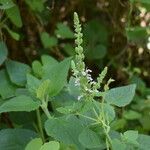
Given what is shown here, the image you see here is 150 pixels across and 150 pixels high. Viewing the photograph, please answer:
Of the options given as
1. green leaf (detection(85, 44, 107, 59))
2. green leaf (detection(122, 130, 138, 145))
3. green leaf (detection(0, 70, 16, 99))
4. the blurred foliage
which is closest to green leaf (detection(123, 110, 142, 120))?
the blurred foliage

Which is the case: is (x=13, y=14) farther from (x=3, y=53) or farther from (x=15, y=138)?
(x=15, y=138)

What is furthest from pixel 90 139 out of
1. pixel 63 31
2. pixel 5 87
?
pixel 63 31

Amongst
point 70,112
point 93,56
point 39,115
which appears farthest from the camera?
point 93,56

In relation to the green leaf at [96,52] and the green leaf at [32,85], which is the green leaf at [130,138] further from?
the green leaf at [96,52]

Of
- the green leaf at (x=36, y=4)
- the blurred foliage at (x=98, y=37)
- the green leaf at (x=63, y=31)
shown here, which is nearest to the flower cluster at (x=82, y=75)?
the blurred foliage at (x=98, y=37)

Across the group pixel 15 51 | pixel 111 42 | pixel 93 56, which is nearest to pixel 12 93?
pixel 15 51

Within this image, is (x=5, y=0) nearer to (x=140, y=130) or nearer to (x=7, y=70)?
(x=7, y=70)
